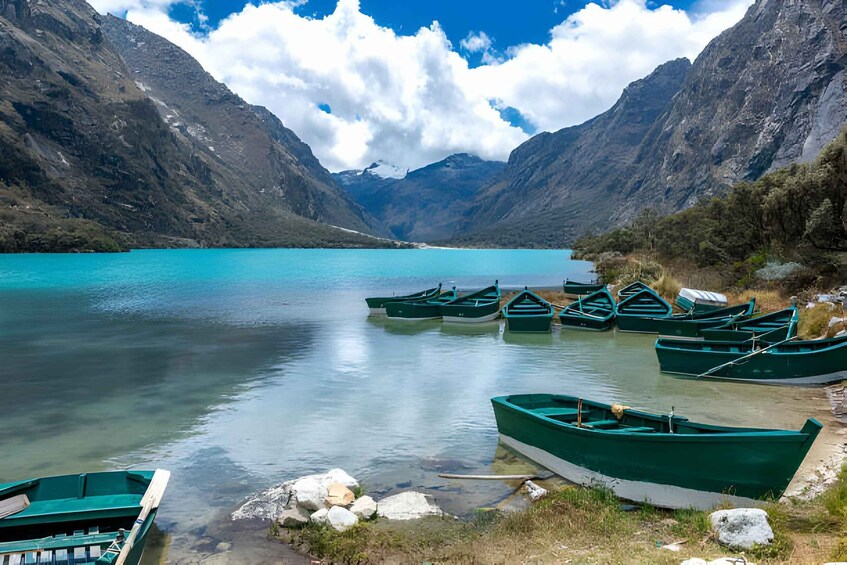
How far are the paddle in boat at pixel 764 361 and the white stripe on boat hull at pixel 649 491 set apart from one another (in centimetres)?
1190

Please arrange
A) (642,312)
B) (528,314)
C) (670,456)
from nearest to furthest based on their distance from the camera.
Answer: (670,456) < (642,312) < (528,314)

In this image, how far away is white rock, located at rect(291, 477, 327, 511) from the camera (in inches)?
420

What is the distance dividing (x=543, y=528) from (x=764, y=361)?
1553cm

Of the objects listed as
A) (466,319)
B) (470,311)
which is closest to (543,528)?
(470,311)

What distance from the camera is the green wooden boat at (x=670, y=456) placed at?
9539 mm

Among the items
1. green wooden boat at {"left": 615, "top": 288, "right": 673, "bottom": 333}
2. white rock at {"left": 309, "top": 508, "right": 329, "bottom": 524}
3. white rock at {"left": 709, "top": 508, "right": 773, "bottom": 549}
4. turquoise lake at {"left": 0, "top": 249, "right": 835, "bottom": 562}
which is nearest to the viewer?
white rock at {"left": 709, "top": 508, "right": 773, "bottom": 549}

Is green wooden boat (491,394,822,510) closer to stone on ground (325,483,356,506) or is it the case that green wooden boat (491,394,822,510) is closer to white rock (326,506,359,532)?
stone on ground (325,483,356,506)

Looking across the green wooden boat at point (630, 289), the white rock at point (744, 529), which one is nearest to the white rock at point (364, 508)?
the white rock at point (744, 529)

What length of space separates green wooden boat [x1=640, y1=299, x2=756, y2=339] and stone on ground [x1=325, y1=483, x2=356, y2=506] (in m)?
24.8

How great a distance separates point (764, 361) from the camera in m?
20.8

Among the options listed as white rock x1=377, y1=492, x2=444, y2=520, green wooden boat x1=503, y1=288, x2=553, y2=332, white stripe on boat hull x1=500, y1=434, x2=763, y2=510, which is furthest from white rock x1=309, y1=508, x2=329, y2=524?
green wooden boat x1=503, y1=288, x2=553, y2=332

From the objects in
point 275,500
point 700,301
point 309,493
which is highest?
point 700,301

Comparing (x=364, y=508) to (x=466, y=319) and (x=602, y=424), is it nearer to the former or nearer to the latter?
(x=602, y=424)

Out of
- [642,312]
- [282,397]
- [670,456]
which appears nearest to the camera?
[670,456]
